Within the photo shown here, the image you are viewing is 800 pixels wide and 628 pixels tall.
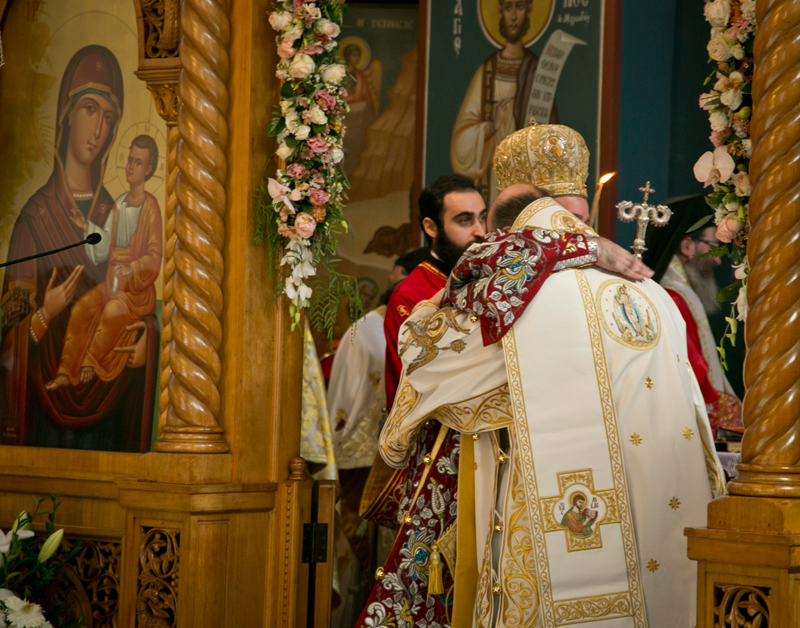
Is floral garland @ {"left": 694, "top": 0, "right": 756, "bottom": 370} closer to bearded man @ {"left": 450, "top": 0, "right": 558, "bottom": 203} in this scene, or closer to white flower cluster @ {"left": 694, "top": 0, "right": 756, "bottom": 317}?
white flower cluster @ {"left": 694, "top": 0, "right": 756, "bottom": 317}

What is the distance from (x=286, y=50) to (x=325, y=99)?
254mm

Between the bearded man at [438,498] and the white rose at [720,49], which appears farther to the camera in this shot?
the bearded man at [438,498]

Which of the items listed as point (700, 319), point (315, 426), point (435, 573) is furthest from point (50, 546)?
point (700, 319)

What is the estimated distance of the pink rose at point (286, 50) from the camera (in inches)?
157

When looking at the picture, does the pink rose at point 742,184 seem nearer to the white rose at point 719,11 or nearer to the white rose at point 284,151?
the white rose at point 719,11

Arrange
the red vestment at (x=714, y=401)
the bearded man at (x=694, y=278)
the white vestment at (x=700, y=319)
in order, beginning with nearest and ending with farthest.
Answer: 1. the red vestment at (x=714, y=401)
2. the bearded man at (x=694, y=278)
3. the white vestment at (x=700, y=319)

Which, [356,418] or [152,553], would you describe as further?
[356,418]

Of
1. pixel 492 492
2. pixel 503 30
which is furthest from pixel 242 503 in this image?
pixel 503 30

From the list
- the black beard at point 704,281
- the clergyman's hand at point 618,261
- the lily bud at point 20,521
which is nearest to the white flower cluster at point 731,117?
the clergyman's hand at point 618,261

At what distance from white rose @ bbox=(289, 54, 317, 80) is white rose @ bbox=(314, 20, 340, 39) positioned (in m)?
0.15

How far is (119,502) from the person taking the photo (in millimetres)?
4000

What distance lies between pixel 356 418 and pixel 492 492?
1999 mm

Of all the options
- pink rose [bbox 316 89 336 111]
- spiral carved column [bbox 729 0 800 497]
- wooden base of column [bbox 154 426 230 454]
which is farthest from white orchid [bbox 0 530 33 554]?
spiral carved column [bbox 729 0 800 497]

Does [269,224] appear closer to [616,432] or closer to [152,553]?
[152,553]
